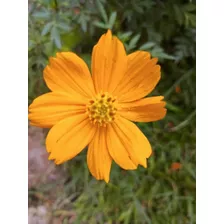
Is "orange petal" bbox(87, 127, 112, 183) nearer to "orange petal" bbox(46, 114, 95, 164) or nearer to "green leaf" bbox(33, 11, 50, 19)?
→ "orange petal" bbox(46, 114, 95, 164)

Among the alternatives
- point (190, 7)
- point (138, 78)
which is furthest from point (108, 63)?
point (190, 7)

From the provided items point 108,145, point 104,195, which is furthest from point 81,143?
point 104,195

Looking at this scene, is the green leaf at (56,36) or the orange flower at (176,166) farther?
the orange flower at (176,166)

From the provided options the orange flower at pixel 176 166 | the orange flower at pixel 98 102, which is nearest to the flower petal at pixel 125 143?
the orange flower at pixel 98 102

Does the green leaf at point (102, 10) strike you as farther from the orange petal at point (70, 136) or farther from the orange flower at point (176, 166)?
the orange flower at point (176, 166)

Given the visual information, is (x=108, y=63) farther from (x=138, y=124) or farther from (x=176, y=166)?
(x=176, y=166)

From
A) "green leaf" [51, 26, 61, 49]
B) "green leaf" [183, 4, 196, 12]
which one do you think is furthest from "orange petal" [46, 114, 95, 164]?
"green leaf" [183, 4, 196, 12]
